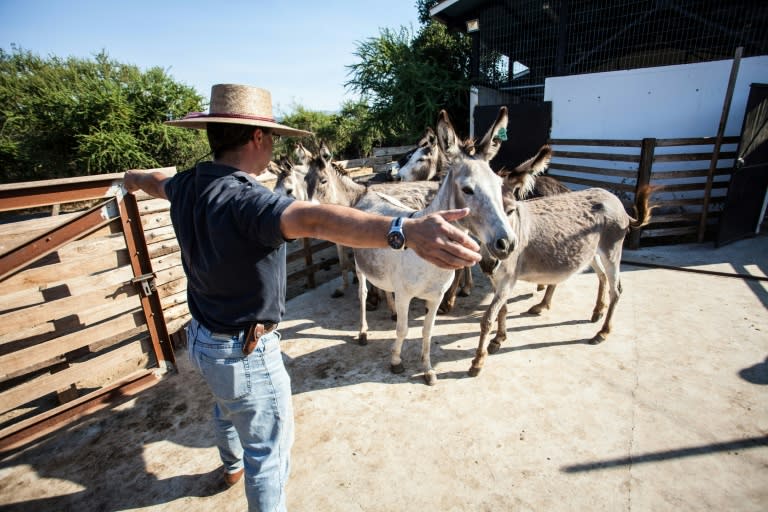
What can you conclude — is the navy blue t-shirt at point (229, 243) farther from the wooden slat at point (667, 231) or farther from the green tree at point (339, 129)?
the green tree at point (339, 129)

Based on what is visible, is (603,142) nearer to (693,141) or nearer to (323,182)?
(693,141)

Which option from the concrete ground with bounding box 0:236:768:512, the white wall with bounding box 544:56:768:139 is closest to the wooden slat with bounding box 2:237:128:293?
the concrete ground with bounding box 0:236:768:512

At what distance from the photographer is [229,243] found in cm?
154

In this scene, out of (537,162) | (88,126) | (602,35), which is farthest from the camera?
(88,126)

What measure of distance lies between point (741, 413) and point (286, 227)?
4392 millimetres

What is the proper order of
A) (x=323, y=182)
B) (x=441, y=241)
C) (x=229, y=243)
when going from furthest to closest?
(x=323, y=182), (x=229, y=243), (x=441, y=241)

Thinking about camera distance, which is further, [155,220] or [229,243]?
[155,220]

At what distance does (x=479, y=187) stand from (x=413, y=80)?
13750 mm

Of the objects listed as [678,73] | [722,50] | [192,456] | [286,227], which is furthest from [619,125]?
[192,456]

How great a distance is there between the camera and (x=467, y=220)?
102 inches

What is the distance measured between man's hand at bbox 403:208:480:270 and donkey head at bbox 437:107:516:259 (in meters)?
0.96

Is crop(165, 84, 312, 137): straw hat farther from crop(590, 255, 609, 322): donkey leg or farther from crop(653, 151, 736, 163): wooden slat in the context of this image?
crop(653, 151, 736, 163): wooden slat

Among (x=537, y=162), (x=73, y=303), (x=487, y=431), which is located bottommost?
(x=487, y=431)

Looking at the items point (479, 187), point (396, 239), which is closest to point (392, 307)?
point (479, 187)
